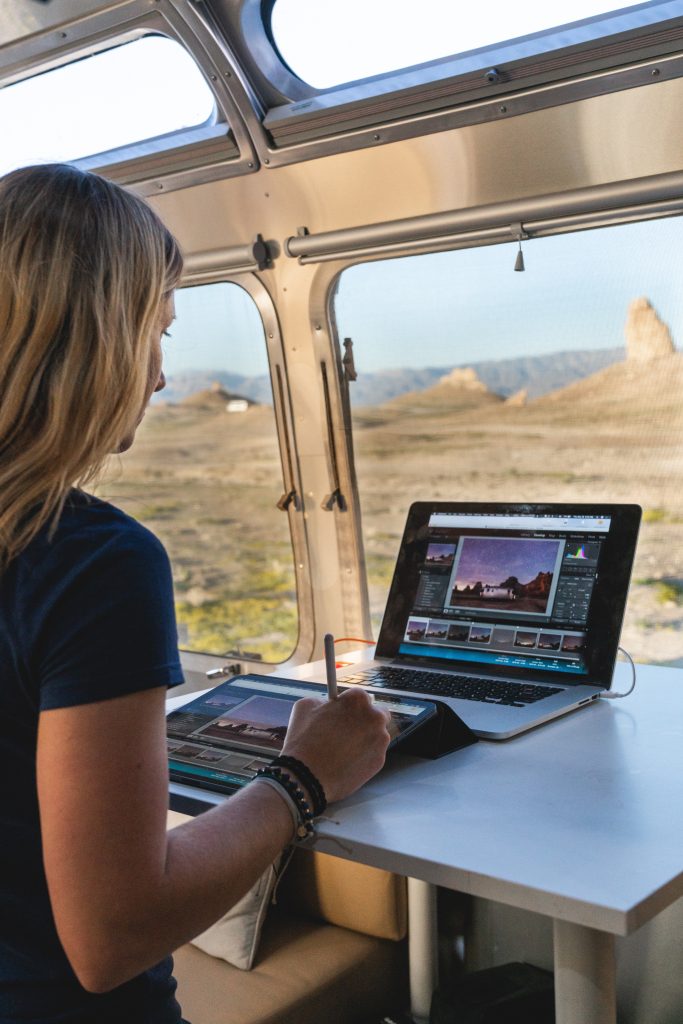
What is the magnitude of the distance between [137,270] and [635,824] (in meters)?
0.89

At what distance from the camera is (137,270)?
1.09m

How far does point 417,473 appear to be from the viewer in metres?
3.02

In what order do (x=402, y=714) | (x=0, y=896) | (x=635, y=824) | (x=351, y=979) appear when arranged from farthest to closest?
(x=351, y=979), (x=402, y=714), (x=635, y=824), (x=0, y=896)

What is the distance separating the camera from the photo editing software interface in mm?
1948

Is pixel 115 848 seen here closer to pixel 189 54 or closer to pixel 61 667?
pixel 61 667

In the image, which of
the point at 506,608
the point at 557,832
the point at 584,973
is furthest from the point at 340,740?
Result: the point at 506,608

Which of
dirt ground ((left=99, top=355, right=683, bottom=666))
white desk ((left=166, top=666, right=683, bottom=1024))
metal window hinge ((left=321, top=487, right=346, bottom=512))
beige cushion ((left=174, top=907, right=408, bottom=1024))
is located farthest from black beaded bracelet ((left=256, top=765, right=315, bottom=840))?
metal window hinge ((left=321, top=487, right=346, bottom=512))

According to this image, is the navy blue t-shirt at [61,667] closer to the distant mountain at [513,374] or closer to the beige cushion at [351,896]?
the beige cushion at [351,896]

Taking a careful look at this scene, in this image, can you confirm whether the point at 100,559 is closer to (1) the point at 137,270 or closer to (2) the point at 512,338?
(1) the point at 137,270

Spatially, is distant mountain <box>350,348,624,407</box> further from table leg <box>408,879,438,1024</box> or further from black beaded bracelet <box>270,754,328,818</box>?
black beaded bracelet <box>270,754,328,818</box>

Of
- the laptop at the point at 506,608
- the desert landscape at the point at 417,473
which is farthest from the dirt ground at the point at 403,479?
the laptop at the point at 506,608

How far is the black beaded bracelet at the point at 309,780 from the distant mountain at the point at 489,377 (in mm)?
1622

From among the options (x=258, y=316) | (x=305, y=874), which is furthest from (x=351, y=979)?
(x=258, y=316)

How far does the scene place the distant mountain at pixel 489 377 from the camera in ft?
8.61
